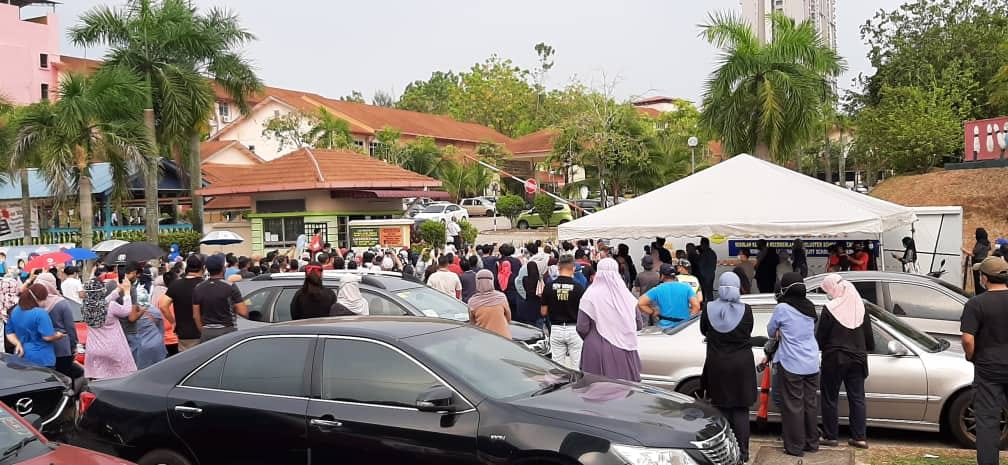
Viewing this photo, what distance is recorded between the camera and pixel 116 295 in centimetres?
889

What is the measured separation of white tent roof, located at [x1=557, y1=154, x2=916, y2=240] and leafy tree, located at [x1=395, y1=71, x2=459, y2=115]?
6338 cm

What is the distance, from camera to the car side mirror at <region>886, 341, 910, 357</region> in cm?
782

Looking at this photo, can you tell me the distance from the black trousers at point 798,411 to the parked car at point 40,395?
249 inches

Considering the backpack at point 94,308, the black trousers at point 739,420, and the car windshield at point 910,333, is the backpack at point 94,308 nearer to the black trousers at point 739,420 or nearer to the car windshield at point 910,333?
the black trousers at point 739,420

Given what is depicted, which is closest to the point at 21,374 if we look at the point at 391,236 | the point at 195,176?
the point at 391,236

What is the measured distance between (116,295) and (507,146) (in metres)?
50.8

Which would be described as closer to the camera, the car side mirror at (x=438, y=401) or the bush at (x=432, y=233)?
the car side mirror at (x=438, y=401)

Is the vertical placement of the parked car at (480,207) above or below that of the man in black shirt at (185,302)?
above

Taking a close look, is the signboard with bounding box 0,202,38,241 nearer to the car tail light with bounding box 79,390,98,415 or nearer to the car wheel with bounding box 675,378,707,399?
the car tail light with bounding box 79,390,98,415

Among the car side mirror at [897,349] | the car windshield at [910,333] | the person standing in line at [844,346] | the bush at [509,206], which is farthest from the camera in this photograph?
the bush at [509,206]

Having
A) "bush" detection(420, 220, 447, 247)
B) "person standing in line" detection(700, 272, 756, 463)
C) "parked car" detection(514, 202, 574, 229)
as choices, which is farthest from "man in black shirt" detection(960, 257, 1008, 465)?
"parked car" detection(514, 202, 574, 229)

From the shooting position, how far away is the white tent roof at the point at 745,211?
12.2m

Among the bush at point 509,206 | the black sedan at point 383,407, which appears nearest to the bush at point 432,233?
the bush at point 509,206

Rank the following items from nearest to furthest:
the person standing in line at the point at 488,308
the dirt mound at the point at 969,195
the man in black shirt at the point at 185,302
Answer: the person standing in line at the point at 488,308 < the man in black shirt at the point at 185,302 < the dirt mound at the point at 969,195
